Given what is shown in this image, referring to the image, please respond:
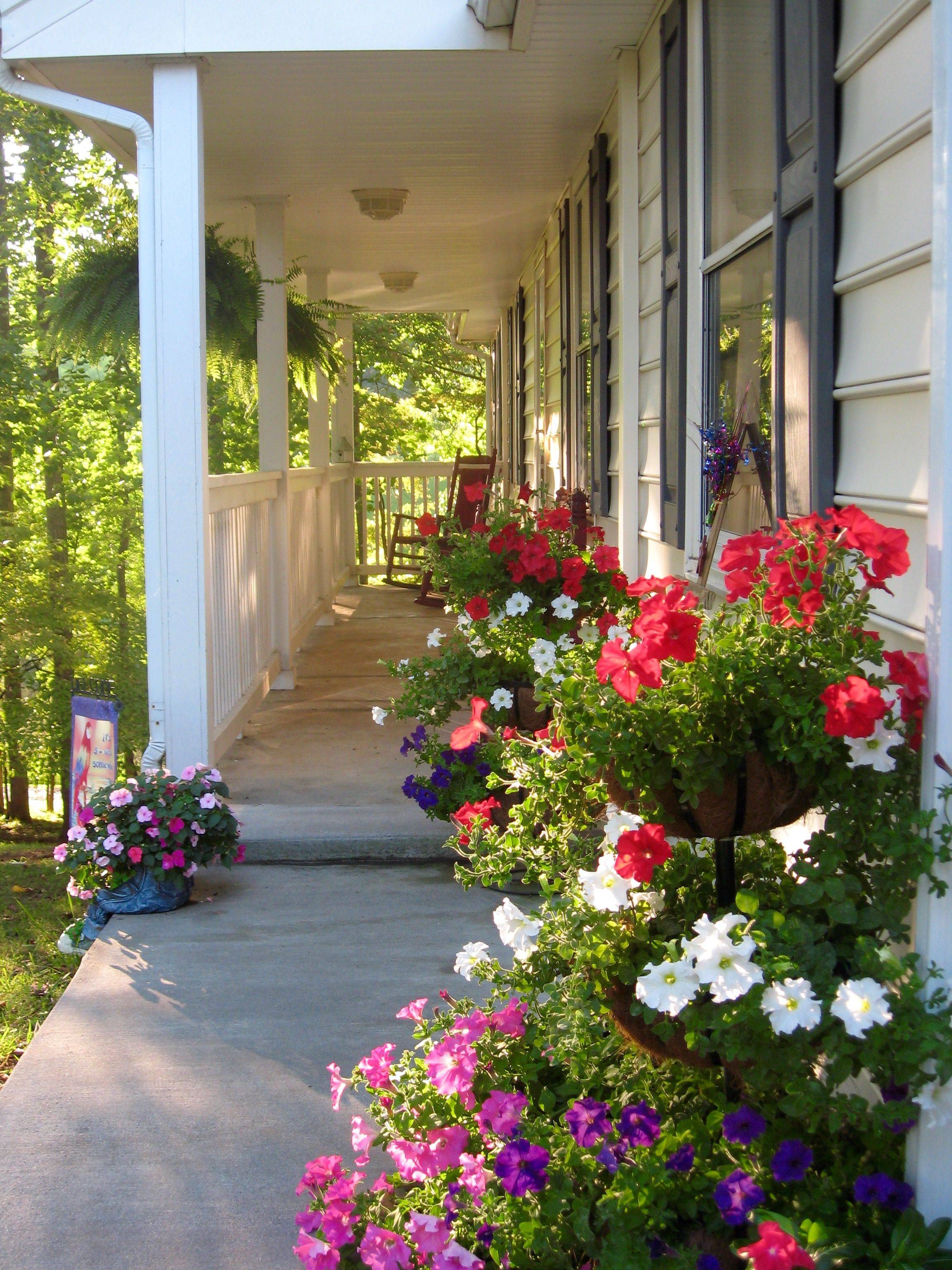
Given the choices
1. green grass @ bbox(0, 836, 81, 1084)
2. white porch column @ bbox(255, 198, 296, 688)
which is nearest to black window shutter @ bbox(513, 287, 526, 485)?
white porch column @ bbox(255, 198, 296, 688)

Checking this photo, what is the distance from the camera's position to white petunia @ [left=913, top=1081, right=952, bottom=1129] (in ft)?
4.69

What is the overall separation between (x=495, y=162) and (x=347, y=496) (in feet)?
16.6

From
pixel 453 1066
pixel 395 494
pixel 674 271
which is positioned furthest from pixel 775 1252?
pixel 395 494

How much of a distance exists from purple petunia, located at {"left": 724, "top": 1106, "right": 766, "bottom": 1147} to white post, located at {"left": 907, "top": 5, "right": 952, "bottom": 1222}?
0.19 m

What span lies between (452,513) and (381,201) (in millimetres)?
2287

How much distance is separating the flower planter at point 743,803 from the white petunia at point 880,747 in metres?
0.08

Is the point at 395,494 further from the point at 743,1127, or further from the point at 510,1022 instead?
the point at 743,1127

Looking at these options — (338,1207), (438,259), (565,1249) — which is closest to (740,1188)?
(565,1249)

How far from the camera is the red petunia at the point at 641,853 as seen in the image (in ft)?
4.99

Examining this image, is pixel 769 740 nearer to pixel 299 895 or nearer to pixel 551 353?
pixel 299 895

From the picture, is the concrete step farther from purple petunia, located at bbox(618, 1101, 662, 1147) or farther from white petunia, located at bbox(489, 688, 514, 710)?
purple petunia, located at bbox(618, 1101, 662, 1147)

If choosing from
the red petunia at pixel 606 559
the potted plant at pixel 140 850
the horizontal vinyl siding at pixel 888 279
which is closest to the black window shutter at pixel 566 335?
the red petunia at pixel 606 559

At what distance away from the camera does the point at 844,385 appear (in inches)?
77.7

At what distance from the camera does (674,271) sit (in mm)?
3465
